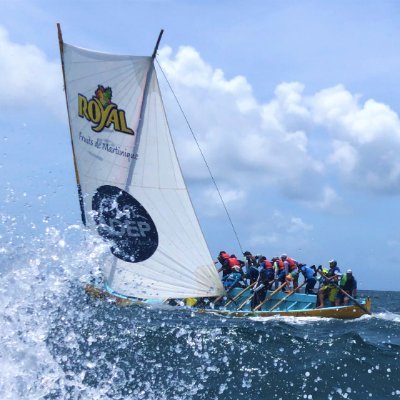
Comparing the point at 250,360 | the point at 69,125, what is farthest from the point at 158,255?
the point at 250,360

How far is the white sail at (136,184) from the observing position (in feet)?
58.0

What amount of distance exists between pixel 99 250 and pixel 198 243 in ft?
9.32

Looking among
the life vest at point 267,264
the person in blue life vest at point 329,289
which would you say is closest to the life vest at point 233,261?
the life vest at point 267,264

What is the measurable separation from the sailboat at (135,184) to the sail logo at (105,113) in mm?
29

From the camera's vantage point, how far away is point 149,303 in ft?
65.4

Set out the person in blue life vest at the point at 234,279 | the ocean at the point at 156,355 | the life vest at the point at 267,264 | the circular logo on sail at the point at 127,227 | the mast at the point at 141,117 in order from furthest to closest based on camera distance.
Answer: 1. the person in blue life vest at the point at 234,279
2. the life vest at the point at 267,264
3. the mast at the point at 141,117
4. the circular logo on sail at the point at 127,227
5. the ocean at the point at 156,355

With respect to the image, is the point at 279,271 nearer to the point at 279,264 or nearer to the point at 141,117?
the point at 279,264

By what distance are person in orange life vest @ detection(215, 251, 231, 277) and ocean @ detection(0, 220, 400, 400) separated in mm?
5819

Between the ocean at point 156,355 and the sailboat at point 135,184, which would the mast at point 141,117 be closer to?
the sailboat at point 135,184

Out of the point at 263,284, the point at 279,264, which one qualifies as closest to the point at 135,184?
the point at 263,284

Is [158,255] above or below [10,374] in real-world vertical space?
above

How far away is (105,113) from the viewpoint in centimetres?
1800

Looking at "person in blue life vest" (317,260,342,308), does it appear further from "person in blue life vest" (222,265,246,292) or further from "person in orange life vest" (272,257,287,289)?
"person in blue life vest" (222,265,246,292)

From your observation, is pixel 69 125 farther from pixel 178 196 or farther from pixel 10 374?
pixel 10 374
